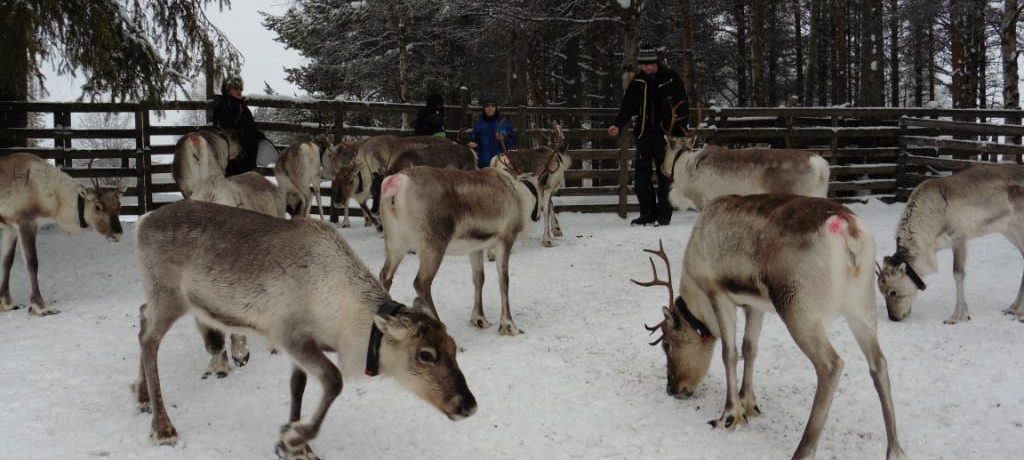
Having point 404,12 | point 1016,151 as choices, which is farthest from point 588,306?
point 404,12

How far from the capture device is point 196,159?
34.9 feet

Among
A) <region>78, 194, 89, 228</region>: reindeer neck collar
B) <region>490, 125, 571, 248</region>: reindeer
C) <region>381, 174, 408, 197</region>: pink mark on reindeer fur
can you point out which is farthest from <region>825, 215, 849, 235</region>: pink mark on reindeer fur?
<region>78, 194, 89, 228</region>: reindeer neck collar

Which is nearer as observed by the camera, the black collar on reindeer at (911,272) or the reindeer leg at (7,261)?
the black collar on reindeer at (911,272)

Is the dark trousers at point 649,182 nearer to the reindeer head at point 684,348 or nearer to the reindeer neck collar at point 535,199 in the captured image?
the reindeer neck collar at point 535,199

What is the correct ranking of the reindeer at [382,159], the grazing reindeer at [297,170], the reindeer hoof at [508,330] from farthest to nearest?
1. the grazing reindeer at [297,170]
2. the reindeer at [382,159]
3. the reindeer hoof at [508,330]

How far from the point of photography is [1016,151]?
1300 cm

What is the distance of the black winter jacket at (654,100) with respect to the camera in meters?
11.7

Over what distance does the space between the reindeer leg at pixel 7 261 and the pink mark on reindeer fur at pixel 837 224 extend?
716 cm

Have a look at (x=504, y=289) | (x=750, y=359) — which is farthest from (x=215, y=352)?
(x=750, y=359)

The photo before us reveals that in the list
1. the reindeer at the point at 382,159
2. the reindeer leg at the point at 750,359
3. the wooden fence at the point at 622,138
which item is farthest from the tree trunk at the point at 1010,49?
the reindeer leg at the point at 750,359

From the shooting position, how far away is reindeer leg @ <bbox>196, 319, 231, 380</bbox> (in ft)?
18.8

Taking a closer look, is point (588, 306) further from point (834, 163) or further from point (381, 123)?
point (381, 123)

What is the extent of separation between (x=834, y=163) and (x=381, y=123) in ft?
53.1

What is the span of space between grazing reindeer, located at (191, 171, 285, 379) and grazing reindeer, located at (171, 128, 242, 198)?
2.53 m
